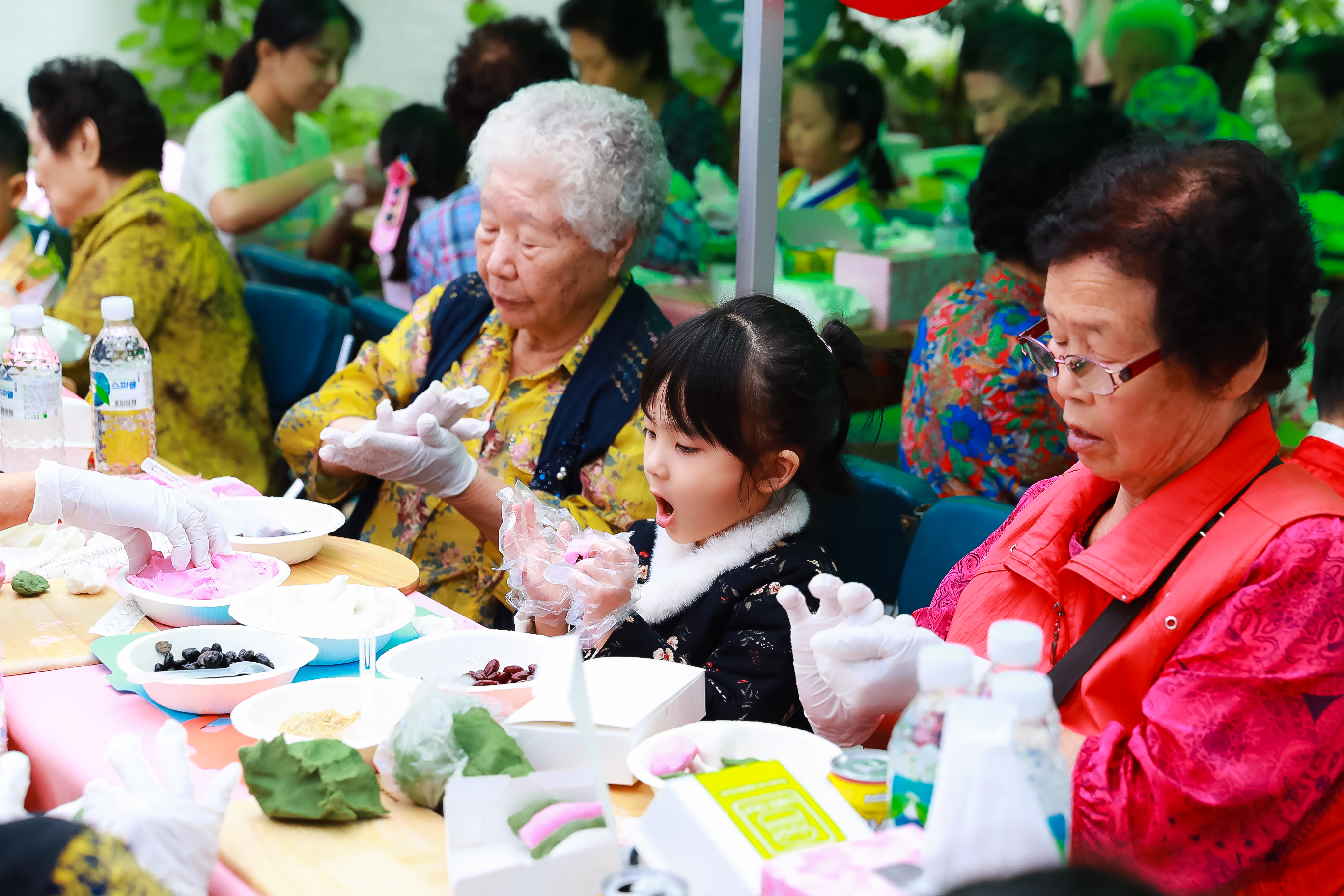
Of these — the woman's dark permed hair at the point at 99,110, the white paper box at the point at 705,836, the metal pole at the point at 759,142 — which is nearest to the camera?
the white paper box at the point at 705,836

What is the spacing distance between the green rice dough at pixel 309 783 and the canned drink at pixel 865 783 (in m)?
0.50

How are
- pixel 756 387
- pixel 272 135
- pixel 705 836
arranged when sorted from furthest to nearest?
pixel 272 135 → pixel 756 387 → pixel 705 836

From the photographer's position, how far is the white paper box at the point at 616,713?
1.29 m

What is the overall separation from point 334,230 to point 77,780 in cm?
410

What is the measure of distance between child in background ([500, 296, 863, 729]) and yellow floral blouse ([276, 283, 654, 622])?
1.60ft

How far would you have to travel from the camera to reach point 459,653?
1677 millimetres

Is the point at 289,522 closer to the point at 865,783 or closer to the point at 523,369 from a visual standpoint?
the point at 523,369

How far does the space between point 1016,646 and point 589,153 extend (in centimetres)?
167

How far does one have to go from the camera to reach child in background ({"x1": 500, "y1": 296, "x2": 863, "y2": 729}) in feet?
5.61

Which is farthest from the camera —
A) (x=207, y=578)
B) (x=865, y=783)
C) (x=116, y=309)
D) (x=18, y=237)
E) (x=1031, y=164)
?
(x=18, y=237)

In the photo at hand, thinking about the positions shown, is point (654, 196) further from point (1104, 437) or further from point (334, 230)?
point (334, 230)

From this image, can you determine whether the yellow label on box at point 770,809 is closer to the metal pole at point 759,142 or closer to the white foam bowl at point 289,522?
the white foam bowl at point 289,522

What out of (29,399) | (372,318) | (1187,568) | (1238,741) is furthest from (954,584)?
(372,318)

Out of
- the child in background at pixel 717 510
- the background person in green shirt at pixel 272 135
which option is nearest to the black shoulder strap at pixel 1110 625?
the child in background at pixel 717 510
